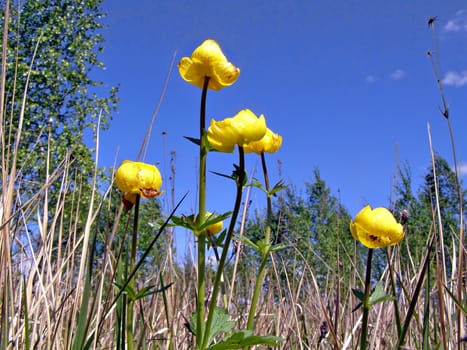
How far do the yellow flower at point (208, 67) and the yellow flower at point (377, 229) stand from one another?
33cm

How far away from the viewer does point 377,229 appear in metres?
0.79

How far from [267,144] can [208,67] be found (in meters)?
0.28

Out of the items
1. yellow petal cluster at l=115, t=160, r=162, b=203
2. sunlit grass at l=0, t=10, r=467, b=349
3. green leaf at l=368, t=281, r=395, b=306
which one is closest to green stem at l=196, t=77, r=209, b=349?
sunlit grass at l=0, t=10, r=467, b=349

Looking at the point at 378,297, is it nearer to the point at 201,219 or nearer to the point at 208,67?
the point at 201,219

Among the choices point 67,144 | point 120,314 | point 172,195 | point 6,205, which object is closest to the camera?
point 120,314

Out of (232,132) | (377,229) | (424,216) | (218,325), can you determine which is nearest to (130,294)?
(218,325)

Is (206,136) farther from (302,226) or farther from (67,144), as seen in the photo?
(67,144)

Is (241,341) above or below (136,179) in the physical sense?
below

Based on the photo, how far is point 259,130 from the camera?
75 cm

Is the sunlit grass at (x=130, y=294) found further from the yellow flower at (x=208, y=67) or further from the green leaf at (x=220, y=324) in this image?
the yellow flower at (x=208, y=67)

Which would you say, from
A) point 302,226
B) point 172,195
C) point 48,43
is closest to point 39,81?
point 48,43

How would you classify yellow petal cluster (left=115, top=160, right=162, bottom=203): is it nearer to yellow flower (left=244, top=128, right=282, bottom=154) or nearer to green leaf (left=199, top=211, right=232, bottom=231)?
green leaf (left=199, top=211, right=232, bottom=231)

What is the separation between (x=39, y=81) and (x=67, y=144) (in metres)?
1.41

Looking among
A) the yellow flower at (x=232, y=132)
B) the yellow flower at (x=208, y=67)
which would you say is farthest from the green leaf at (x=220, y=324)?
the yellow flower at (x=208, y=67)
